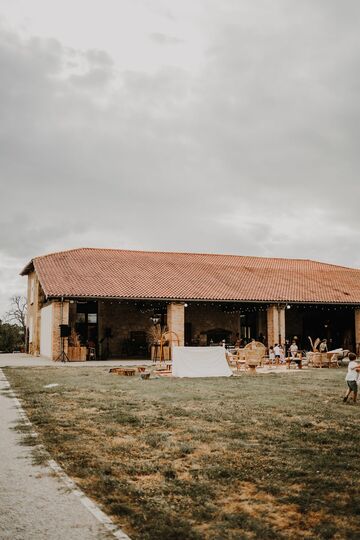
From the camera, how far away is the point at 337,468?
5.60 metres

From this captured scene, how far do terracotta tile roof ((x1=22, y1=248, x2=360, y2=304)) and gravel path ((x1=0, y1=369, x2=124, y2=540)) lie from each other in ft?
61.5

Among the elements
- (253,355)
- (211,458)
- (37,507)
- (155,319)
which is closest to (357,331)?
(155,319)

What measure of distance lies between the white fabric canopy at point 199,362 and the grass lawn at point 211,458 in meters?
4.96

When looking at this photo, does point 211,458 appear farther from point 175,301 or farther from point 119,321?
point 119,321

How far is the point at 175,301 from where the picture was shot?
26.3 m

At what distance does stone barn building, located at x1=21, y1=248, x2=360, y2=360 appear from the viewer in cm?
2605

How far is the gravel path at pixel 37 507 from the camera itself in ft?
12.4

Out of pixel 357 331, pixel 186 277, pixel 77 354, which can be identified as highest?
pixel 186 277

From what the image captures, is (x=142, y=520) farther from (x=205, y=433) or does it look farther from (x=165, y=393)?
(x=165, y=393)

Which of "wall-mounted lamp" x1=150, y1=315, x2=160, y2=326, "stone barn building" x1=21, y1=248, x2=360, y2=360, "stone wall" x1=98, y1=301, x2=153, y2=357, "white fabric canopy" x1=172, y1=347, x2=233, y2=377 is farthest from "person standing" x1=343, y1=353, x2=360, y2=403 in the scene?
"stone wall" x1=98, y1=301, x2=153, y2=357

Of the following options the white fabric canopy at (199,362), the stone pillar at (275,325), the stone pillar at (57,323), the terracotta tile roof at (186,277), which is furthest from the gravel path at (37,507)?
the stone pillar at (275,325)

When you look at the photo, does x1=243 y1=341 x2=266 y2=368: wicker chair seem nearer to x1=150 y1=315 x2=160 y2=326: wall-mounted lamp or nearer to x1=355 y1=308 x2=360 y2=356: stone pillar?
x1=150 y1=315 x2=160 y2=326: wall-mounted lamp

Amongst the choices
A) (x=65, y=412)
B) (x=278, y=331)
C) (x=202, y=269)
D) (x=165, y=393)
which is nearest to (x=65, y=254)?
(x=202, y=269)

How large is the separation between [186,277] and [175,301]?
11.5 ft
